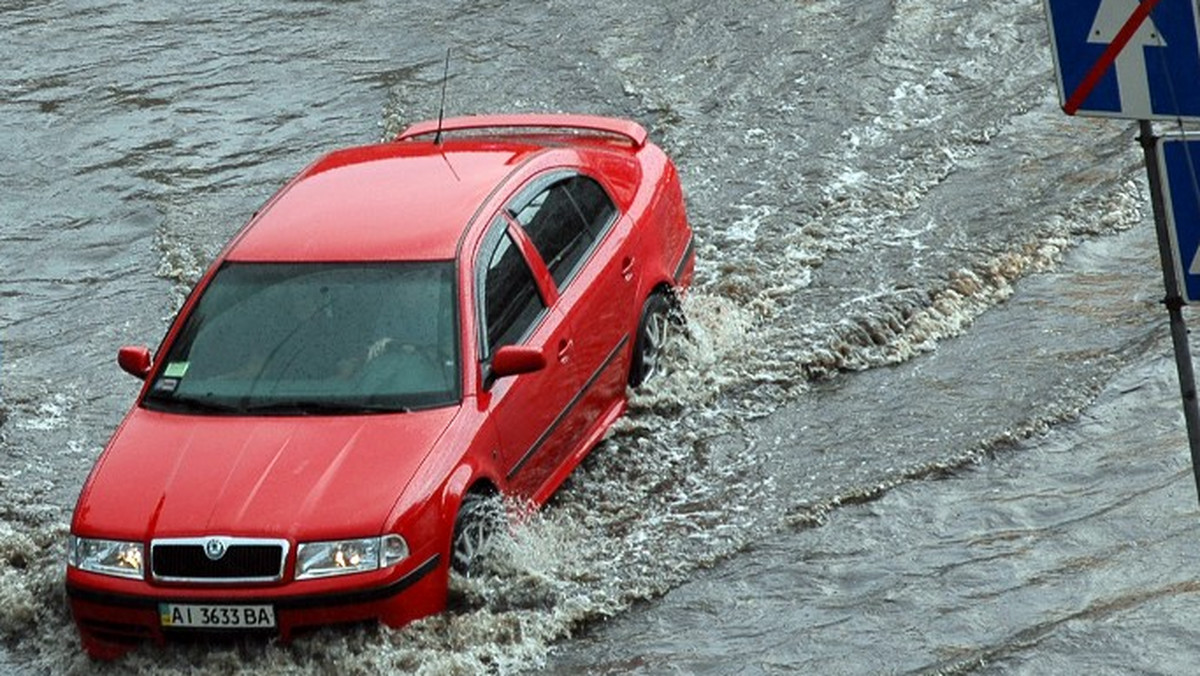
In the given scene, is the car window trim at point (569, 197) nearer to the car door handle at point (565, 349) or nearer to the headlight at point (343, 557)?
the car door handle at point (565, 349)

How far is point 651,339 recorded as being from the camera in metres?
11.0

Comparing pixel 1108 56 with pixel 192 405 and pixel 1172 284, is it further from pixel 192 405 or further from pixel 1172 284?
pixel 192 405

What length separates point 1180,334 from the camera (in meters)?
7.02

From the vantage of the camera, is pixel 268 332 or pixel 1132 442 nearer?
pixel 268 332

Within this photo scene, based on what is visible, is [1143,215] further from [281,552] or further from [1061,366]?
[281,552]

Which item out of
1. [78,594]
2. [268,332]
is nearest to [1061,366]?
[268,332]

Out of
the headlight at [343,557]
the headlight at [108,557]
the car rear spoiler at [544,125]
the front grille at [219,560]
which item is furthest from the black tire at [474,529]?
the car rear spoiler at [544,125]

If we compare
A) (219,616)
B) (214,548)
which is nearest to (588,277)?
(214,548)

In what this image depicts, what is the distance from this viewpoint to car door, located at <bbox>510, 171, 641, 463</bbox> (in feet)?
32.9

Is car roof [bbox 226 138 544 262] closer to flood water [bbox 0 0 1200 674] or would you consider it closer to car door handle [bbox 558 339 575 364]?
car door handle [bbox 558 339 575 364]

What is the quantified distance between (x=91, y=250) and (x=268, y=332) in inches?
221

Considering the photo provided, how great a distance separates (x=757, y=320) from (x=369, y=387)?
3.63 metres

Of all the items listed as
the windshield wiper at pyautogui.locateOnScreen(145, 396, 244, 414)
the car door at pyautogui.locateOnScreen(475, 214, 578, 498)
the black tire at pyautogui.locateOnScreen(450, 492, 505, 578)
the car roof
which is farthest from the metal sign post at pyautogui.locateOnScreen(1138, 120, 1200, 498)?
the windshield wiper at pyautogui.locateOnScreen(145, 396, 244, 414)

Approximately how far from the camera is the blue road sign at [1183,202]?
6789 mm
